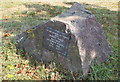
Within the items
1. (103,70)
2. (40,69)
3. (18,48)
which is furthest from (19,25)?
(103,70)

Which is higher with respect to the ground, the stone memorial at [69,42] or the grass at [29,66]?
the stone memorial at [69,42]

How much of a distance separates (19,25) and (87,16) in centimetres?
349

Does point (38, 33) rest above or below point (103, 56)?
above

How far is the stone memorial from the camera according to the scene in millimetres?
4223

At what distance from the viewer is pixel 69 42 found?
4254 millimetres

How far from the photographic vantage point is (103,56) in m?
4.98

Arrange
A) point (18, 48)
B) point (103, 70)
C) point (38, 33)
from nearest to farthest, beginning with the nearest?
point (103, 70), point (38, 33), point (18, 48)

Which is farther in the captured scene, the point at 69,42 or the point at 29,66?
the point at 29,66

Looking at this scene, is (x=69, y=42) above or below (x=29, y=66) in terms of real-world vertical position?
above

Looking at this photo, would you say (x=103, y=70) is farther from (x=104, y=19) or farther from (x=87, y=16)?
(x=104, y=19)

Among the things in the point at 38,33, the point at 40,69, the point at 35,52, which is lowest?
the point at 40,69

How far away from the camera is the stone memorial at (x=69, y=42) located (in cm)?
422

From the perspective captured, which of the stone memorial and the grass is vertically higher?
the stone memorial

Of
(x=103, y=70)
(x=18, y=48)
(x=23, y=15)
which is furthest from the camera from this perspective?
(x=23, y=15)
